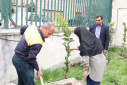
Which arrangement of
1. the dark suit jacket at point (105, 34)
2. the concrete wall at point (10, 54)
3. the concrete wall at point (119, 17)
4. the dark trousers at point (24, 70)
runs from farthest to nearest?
1. the concrete wall at point (119, 17)
2. the dark suit jacket at point (105, 34)
3. the concrete wall at point (10, 54)
4. the dark trousers at point (24, 70)

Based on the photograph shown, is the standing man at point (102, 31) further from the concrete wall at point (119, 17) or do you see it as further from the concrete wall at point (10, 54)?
the concrete wall at point (119, 17)

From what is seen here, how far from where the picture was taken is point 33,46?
9.01ft

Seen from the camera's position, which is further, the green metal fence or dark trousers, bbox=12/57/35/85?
the green metal fence

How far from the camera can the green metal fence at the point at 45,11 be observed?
387 cm

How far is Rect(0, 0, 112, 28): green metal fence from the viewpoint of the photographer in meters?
3.87

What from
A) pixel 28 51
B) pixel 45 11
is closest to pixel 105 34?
pixel 45 11

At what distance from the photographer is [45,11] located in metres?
4.82

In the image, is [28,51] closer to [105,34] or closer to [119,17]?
[105,34]

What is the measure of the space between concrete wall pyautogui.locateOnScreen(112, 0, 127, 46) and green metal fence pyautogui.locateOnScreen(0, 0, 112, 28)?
2074 mm

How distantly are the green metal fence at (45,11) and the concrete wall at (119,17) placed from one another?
207 cm

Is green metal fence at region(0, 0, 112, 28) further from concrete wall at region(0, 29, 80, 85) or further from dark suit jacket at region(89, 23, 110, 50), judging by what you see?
dark suit jacket at region(89, 23, 110, 50)

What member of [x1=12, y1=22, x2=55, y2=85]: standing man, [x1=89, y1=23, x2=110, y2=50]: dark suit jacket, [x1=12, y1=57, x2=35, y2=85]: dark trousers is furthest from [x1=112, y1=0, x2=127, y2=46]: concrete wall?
[x1=12, y1=57, x2=35, y2=85]: dark trousers

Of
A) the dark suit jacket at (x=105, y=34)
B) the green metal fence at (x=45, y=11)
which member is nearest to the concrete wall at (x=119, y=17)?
the green metal fence at (x=45, y=11)

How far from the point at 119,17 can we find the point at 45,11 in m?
5.55
